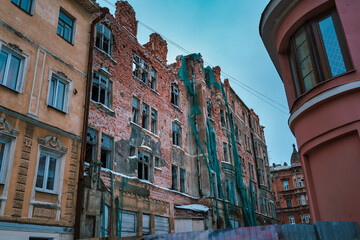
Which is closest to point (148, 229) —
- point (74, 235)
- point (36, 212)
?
point (74, 235)

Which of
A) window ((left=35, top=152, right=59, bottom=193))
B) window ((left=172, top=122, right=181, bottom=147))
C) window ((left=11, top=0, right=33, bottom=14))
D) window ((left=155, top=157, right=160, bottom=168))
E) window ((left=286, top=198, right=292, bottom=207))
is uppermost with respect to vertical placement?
window ((left=11, top=0, right=33, bottom=14))

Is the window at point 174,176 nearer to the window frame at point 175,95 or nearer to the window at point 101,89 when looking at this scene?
the window frame at point 175,95

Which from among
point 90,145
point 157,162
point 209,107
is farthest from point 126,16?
point 209,107

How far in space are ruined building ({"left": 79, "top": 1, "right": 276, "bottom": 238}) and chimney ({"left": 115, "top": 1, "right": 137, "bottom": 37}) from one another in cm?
6

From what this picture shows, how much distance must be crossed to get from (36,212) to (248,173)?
24.1 meters

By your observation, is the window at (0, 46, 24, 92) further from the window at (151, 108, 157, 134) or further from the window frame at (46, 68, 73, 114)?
the window at (151, 108, 157, 134)

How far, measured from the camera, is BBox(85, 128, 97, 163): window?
13.8 meters

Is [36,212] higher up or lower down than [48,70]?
lower down

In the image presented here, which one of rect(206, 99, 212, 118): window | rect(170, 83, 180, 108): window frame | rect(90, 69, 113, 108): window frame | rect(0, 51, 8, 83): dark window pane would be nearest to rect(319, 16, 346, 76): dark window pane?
rect(0, 51, 8, 83): dark window pane

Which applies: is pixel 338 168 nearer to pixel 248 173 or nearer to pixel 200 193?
pixel 200 193

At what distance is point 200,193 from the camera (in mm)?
21609

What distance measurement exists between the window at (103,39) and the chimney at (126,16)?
76.6 inches

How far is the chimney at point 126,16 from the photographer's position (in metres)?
19.0

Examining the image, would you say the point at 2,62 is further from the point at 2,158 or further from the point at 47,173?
the point at 47,173
